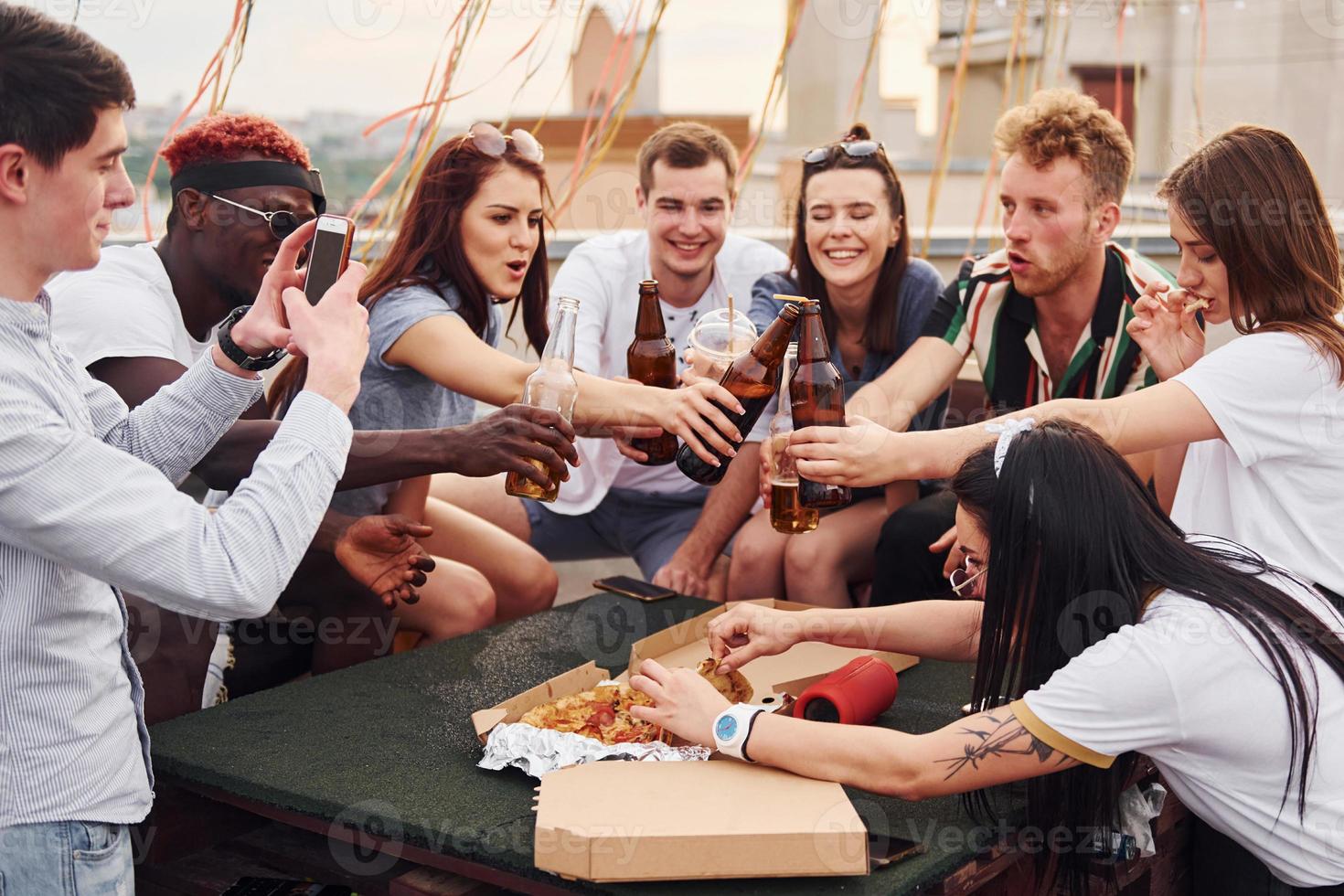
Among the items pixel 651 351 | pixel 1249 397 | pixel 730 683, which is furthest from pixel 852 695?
pixel 651 351

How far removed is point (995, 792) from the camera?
191 cm

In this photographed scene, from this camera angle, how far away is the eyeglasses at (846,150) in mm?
3418

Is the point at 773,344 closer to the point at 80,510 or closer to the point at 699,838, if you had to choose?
the point at 699,838

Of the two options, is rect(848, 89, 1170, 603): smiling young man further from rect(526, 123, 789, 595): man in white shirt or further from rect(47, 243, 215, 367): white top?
rect(47, 243, 215, 367): white top

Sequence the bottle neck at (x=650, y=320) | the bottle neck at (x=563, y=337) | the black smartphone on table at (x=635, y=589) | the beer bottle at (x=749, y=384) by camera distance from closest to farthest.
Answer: the bottle neck at (x=563, y=337) → the beer bottle at (x=749, y=384) → the bottle neck at (x=650, y=320) → the black smartphone on table at (x=635, y=589)

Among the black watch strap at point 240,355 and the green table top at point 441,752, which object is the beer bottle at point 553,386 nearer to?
the green table top at point 441,752

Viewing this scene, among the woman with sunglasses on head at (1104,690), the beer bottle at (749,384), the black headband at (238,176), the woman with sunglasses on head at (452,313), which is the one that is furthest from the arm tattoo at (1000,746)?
the black headband at (238,176)

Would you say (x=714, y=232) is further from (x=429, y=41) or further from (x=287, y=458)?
(x=287, y=458)

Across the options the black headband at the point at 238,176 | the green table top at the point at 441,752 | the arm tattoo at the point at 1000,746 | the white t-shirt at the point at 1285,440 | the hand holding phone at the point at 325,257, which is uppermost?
the black headband at the point at 238,176

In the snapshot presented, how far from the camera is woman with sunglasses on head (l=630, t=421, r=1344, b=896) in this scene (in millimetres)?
1661

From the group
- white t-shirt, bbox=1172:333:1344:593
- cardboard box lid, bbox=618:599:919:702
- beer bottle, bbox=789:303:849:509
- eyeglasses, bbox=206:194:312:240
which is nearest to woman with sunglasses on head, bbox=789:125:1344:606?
white t-shirt, bbox=1172:333:1344:593

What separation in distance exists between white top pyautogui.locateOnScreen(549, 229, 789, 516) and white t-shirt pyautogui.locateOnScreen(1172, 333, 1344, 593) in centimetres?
147

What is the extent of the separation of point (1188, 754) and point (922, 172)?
7581 millimetres

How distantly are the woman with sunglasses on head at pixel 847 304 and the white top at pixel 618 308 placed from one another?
0.19 meters
